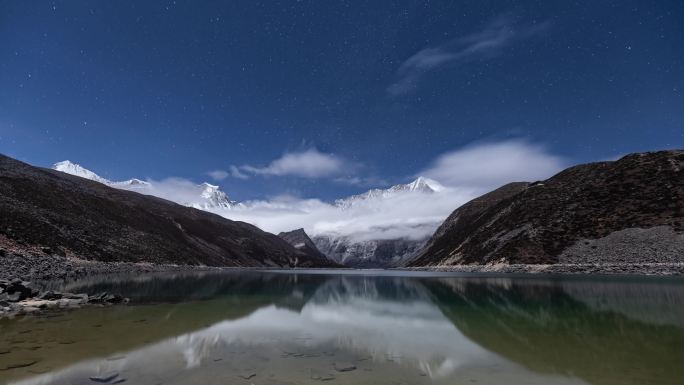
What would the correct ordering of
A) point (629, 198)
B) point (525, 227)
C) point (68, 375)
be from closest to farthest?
point (68, 375) < point (629, 198) < point (525, 227)

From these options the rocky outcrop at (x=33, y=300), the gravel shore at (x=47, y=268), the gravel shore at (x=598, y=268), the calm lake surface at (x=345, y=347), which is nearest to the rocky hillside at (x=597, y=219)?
the gravel shore at (x=598, y=268)

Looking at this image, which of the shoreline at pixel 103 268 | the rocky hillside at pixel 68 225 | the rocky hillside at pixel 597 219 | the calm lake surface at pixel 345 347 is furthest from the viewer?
the rocky hillside at pixel 597 219

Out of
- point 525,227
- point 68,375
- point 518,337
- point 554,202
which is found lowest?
point 518,337

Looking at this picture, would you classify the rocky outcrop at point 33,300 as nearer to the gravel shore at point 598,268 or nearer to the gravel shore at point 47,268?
the gravel shore at point 47,268

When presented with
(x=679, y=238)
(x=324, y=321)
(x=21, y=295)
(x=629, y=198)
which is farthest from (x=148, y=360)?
(x=629, y=198)

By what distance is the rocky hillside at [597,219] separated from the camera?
96.2 meters

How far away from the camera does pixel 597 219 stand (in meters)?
117

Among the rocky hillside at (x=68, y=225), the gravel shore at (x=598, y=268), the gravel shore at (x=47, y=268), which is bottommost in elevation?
the gravel shore at (x=598, y=268)

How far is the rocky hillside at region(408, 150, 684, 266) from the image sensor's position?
96250 mm

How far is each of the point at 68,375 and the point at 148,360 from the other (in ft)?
9.73

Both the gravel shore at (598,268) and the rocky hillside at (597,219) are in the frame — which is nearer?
the gravel shore at (598,268)

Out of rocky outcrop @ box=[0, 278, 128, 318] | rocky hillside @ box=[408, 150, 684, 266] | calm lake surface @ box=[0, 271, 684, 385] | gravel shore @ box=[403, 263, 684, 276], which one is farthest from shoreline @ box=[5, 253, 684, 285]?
calm lake surface @ box=[0, 271, 684, 385]

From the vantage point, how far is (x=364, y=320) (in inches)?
1189

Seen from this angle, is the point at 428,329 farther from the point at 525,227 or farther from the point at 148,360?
the point at 525,227
